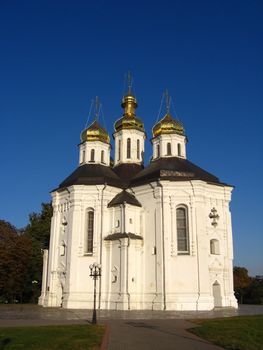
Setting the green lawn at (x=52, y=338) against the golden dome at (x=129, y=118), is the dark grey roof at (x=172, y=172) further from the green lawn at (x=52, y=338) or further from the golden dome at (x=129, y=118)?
the green lawn at (x=52, y=338)

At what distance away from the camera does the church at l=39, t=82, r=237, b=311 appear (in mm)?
29453

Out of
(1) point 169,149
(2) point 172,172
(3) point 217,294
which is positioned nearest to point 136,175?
(1) point 169,149

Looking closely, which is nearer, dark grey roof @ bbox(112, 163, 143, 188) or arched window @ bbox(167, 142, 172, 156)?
arched window @ bbox(167, 142, 172, 156)

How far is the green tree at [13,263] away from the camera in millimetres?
40938

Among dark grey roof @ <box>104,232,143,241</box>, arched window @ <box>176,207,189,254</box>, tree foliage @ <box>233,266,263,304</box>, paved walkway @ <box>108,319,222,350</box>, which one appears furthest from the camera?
tree foliage @ <box>233,266,263,304</box>

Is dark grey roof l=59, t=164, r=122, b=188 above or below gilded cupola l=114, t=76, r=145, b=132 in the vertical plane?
below

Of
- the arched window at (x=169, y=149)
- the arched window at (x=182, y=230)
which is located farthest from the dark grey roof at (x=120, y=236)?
the arched window at (x=169, y=149)

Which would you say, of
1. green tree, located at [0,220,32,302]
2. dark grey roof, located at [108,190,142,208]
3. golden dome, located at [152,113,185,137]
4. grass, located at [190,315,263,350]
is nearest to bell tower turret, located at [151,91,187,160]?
golden dome, located at [152,113,185,137]

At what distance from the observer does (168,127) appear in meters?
37.4

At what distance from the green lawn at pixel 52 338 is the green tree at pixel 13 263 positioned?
1099 inches

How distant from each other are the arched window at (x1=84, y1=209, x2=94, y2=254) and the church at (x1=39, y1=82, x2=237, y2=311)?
8 centimetres

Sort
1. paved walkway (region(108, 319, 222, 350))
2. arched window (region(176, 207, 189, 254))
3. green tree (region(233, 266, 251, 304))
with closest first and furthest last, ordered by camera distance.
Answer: paved walkway (region(108, 319, 222, 350)), arched window (region(176, 207, 189, 254)), green tree (region(233, 266, 251, 304))

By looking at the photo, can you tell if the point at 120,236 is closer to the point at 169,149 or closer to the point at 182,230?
the point at 182,230

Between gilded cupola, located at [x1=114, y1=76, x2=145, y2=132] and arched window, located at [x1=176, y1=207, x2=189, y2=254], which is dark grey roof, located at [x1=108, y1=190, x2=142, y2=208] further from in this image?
gilded cupola, located at [x1=114, y1=76, x2=145, y2=132]
